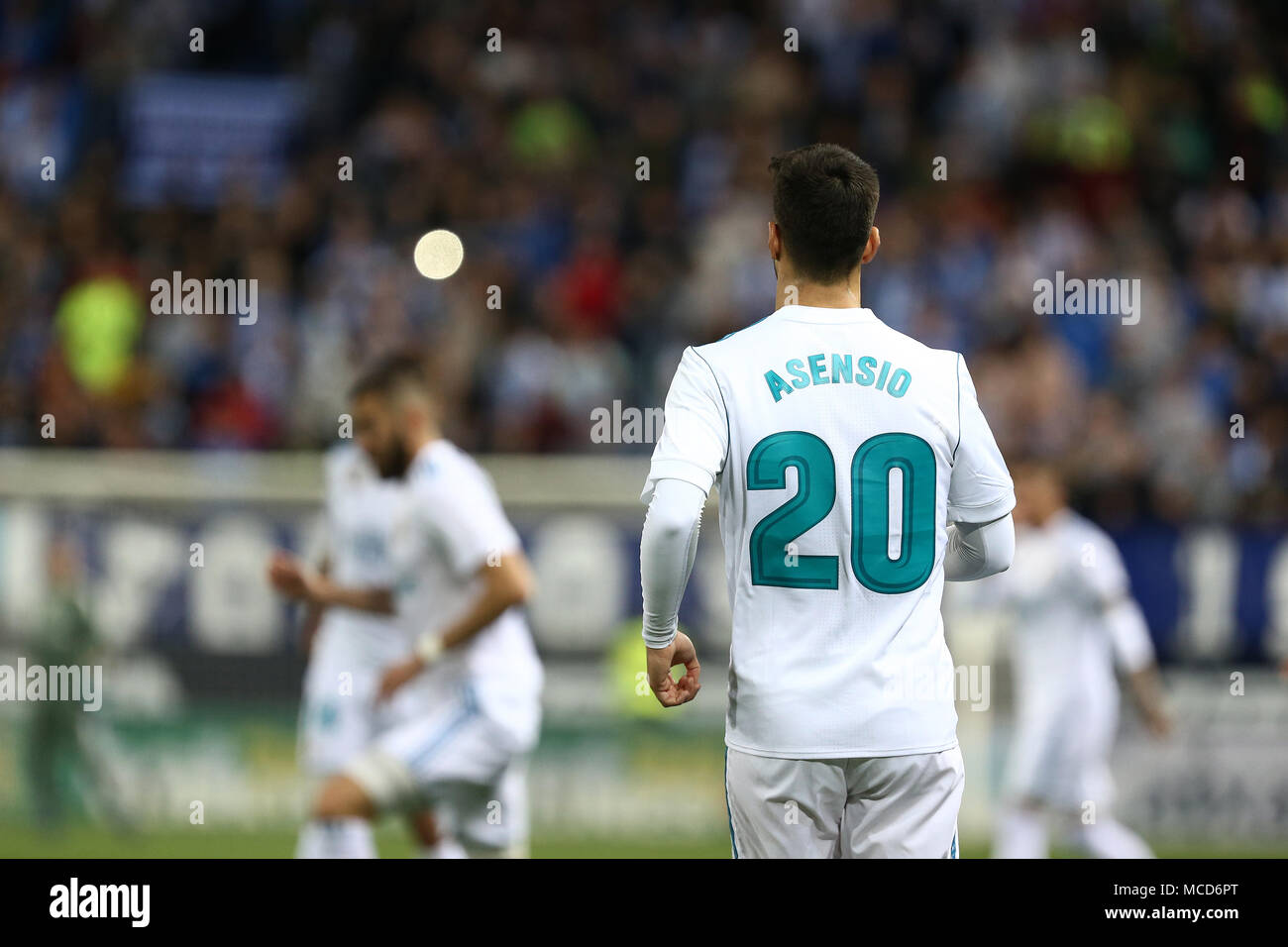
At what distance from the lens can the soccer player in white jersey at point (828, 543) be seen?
374 centimetres

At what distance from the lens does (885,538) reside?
376cm

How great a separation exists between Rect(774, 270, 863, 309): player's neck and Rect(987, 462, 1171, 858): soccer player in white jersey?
16.3ft

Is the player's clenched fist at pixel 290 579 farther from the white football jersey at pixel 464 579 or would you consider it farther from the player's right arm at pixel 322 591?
the white football jersey at pixel 464 579

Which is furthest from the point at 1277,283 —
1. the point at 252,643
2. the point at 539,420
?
the point at 252,643

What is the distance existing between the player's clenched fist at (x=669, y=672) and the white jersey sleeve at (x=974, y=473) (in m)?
0.70

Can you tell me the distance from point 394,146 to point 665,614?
9462 millimetres

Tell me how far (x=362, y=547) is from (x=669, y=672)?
363cm

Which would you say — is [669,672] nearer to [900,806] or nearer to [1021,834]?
[900,806]

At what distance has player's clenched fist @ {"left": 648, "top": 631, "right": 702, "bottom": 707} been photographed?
372 cm

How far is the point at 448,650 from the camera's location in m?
6.39
